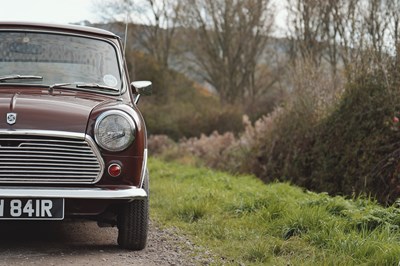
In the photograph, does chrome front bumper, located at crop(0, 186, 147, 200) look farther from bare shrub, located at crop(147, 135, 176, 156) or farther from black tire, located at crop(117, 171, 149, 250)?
bare shrub, located at crop(147, 135, 176, 156)

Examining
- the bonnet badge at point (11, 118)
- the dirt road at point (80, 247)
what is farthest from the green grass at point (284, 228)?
the bonnet badge at point (11, 118)

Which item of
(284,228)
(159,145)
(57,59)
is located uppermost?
(57,59)

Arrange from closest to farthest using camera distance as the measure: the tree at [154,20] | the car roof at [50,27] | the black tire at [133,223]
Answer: the black tire at [133,223]
the car roof at [50,27]
the tree at [154,20]

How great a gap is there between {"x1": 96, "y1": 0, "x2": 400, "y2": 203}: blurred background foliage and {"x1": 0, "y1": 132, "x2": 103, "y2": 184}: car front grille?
4.73 meters

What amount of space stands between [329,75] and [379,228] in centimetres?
726

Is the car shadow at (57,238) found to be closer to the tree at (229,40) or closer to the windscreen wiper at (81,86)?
the windscreen wiper at (81,86)

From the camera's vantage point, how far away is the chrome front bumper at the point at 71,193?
4.32m

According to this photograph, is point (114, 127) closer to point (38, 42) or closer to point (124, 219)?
point (124, 219)

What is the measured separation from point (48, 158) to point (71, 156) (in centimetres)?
16

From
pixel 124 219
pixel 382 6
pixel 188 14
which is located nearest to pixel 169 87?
pixel 188 14

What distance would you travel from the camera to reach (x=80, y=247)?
496 centimetres

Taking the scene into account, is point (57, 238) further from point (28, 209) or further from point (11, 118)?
point (11, 118)

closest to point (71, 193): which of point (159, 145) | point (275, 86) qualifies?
point (159, 145)

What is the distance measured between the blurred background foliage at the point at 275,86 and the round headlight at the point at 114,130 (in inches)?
175
